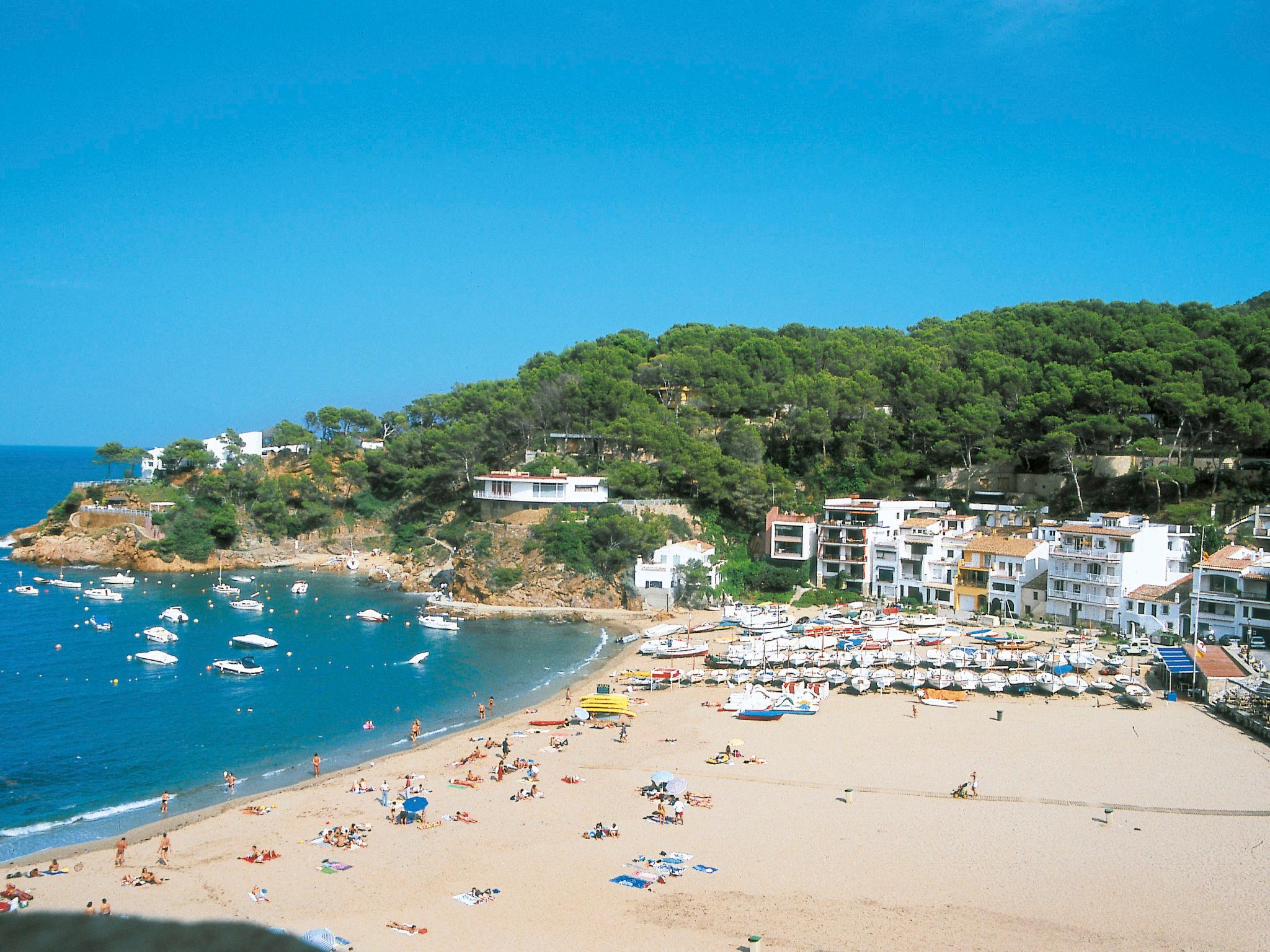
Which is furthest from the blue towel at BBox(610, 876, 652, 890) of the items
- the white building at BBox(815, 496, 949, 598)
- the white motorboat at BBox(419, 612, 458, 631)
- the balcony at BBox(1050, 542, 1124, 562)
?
the white building at BBox(815, 496, 949, 598)

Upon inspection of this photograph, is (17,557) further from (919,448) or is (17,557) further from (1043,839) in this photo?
(1043,839)

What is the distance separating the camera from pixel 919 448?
177ft

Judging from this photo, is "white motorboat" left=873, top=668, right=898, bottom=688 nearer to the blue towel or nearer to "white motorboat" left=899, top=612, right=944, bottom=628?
"white motorboat" left=899, top=612, right=944, bottom=628

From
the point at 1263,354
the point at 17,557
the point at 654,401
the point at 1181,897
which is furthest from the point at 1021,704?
the point at 17,557

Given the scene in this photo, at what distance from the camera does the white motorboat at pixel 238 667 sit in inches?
1309

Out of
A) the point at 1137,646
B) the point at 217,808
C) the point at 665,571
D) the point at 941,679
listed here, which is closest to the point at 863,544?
the point at 665,571

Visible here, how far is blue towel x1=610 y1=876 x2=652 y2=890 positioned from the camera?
16.7 m

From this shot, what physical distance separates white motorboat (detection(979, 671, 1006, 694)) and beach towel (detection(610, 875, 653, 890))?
1655 centimetres

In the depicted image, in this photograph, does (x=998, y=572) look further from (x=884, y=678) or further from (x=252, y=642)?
(x=252, y=642)

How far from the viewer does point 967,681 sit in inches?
1179

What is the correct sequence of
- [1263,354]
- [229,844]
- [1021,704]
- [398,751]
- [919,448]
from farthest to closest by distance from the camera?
[919,448] → [1263,354] → [1021,704] → [398,751] → [229,844]

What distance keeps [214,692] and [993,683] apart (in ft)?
79.2

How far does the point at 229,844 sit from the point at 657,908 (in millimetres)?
8618

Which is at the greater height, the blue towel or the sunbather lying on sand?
the blue towel
